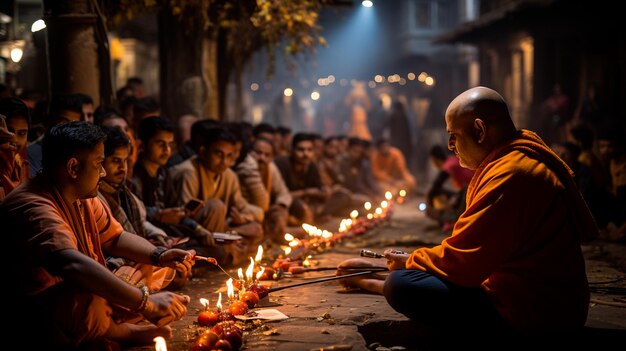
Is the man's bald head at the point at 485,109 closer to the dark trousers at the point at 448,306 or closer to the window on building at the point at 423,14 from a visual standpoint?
the dark trousers at the point at 448,306

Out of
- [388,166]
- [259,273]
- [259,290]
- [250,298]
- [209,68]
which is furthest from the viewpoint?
[388,166]

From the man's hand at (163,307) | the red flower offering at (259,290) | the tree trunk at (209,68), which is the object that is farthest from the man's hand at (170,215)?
the tree trunk at (209,68)

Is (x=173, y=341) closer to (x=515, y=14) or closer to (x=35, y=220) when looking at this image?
(x=35, y=220)

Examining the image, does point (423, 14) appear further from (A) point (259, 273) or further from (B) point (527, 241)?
(B) point (527, 241)

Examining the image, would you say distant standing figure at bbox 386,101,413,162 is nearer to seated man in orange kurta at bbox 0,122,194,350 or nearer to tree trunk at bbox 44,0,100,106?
tree trunk at bbox 44,0,100,106

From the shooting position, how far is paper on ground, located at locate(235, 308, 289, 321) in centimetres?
530

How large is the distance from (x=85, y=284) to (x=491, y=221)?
251cm

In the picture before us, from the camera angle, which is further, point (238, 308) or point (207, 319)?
point (238, 308)

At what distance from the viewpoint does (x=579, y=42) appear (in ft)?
60.9

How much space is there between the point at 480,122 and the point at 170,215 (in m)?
4.04

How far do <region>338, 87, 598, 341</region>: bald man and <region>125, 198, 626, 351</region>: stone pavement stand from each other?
386 mm

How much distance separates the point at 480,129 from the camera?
4.61 m

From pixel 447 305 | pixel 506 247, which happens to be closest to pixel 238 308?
pixel 447 305

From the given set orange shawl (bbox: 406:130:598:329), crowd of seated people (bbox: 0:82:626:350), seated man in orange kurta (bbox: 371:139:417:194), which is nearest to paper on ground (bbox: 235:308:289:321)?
crowd of seated people (bbox: 0:82:626:350)
